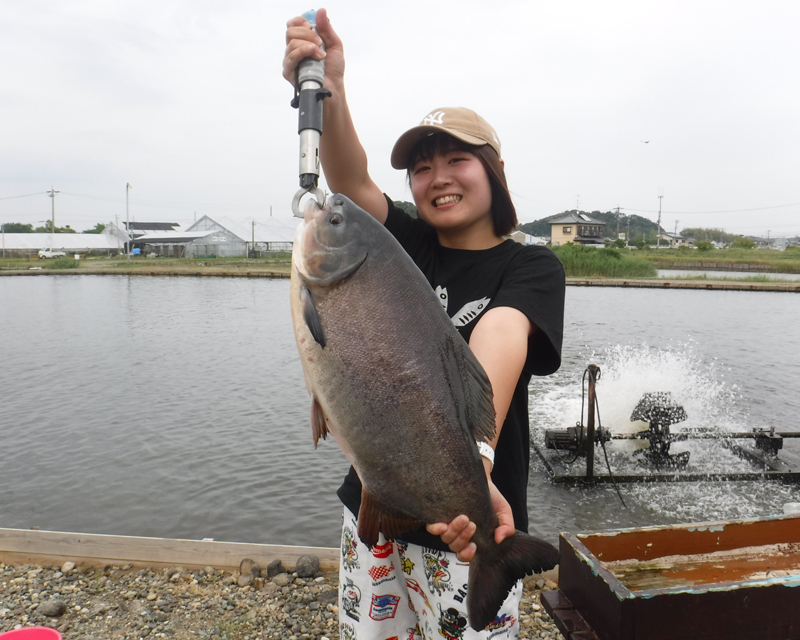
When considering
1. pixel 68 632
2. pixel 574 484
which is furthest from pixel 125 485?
pixel 574 484

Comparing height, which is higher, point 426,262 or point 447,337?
point 426,262

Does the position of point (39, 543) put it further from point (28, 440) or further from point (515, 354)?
point (28, 440)

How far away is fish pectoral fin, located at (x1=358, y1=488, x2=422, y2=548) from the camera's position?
6.31 feet

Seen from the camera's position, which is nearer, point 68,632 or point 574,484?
point 68,632

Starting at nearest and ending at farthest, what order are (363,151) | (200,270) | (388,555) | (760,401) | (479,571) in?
(479,571)
(388,555)
(363,151)
(760,401)
(200,270)

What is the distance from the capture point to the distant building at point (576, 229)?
86.4m

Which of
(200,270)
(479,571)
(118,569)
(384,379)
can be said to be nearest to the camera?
(384,379)

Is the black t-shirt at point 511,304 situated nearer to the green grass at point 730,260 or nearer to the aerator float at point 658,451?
the aerator float at point 658,451

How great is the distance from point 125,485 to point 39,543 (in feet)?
13.4

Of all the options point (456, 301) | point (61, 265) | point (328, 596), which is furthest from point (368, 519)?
point (61, 265)

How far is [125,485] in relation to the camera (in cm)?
895

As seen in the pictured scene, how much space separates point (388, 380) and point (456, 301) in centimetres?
75

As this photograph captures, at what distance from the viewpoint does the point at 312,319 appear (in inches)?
73.7

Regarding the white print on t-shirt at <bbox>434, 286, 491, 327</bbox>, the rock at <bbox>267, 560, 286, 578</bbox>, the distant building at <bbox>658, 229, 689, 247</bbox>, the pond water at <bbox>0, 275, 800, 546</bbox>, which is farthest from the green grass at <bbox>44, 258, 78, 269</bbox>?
the distant building at <bbox>658, 229, 689, 247</bbox>
